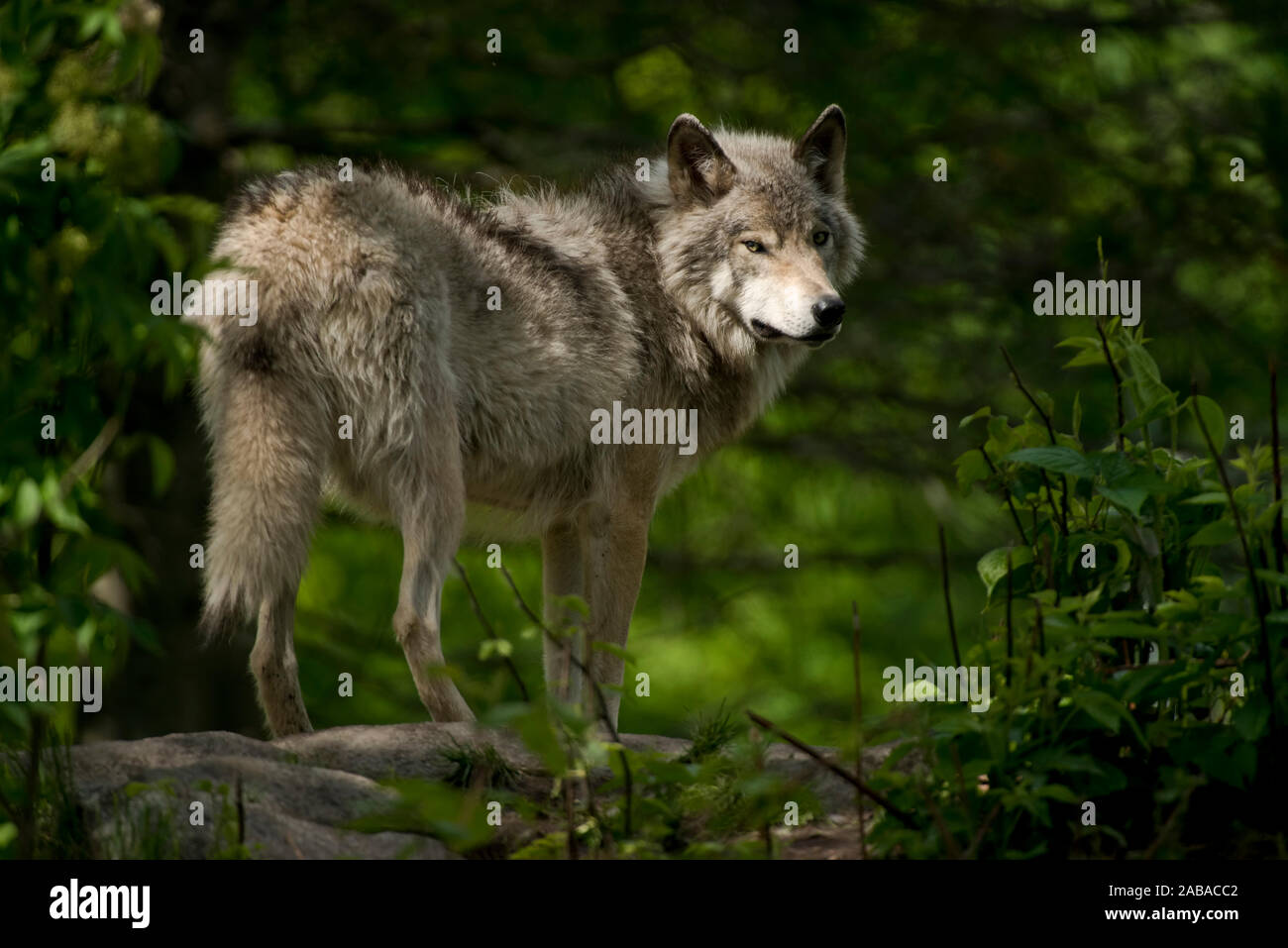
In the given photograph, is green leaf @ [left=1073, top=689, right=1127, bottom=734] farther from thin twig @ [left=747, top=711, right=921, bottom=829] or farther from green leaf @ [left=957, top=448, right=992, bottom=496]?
green leaf @ [left=957, top=448, right=992, bottom=496]

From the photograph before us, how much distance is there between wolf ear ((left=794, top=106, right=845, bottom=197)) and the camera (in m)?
7.00

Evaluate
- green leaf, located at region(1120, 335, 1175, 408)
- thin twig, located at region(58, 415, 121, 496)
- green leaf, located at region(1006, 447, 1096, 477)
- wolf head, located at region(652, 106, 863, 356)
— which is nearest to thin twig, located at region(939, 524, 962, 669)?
green leaf, located at region(1006, 447, 1096, 477)

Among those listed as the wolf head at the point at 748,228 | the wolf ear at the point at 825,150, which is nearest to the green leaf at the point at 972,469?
the wolf head at the point at 748,228

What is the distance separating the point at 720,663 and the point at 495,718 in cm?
1384

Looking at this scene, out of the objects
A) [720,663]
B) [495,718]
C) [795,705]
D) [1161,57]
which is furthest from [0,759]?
[720,663]

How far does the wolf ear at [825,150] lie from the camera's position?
23.0ft

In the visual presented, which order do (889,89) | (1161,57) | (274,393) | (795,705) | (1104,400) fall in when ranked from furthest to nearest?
(795,705), (1161,57), (889,89), (1104,400), (274,393)

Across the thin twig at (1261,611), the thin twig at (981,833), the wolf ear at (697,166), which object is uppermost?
the wolf ear at (697,166)

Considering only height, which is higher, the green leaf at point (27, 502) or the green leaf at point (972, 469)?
the green leaf at point (972, 469)

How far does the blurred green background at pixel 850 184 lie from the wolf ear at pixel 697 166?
10.4 feet

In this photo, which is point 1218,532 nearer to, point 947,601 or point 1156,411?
point 1156,411

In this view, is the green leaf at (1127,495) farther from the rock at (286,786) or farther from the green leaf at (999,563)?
the rock at (286,786)

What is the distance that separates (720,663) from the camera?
1647 centimetres

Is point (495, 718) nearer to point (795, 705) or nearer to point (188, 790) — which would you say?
point (188, 790)
